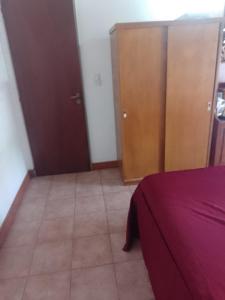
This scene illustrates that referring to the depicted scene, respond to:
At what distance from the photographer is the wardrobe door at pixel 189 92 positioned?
2.12 meters

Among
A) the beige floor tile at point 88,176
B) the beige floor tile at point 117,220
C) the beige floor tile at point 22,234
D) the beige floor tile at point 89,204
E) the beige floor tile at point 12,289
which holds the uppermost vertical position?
the beige floor tile at point 88,176

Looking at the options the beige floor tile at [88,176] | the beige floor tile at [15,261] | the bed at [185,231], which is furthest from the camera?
the beige floor tile at [88,176]

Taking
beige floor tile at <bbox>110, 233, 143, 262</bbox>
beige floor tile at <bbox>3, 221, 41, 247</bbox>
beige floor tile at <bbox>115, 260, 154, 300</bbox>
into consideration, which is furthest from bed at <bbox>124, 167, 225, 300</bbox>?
beige floor tile at <bbox>3, 221, 41, 247</bbox>

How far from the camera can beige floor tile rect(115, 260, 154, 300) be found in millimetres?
1497

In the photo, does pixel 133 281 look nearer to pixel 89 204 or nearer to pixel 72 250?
pixel 72 250

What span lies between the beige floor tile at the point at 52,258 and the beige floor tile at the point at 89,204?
432mm

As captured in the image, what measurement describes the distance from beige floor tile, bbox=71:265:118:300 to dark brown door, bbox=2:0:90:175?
62.2 inches

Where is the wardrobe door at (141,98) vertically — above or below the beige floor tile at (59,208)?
above

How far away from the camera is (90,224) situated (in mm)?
A: 2148

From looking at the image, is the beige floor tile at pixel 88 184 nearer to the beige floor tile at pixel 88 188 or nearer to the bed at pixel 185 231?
the beige floor tile at pixel 88 188

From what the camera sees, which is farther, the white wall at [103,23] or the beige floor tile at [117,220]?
the white wall at [103,23]

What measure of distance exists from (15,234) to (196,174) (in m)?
1.67

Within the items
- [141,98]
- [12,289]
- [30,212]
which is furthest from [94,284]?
[141,98]

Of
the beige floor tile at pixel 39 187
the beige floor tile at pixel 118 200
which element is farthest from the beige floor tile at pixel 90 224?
the beige floor tile at pixel 39 187
